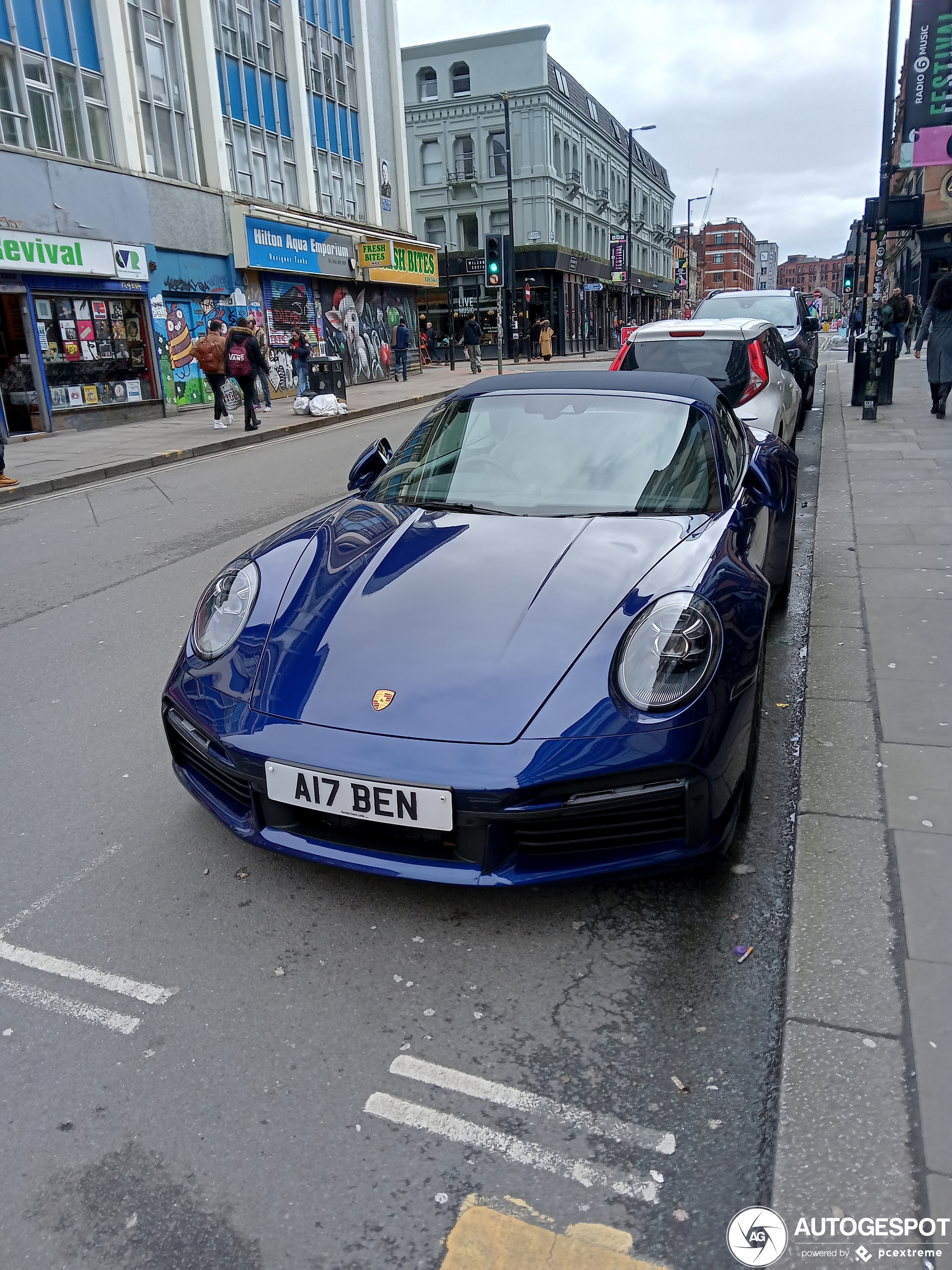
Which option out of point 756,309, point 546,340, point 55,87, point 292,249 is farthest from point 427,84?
point 756,309

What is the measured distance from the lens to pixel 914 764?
328 centimetres

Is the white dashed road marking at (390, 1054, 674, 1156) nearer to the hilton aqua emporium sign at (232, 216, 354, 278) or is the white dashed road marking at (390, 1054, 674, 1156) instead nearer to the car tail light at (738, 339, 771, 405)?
the car tail light at (738, 339, 771, 405)

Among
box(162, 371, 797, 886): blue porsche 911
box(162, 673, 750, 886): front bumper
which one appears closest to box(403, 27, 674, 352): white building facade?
box(162, 371, 797, 886): blue porsche 911

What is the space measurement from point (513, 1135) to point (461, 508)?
222 centimetres

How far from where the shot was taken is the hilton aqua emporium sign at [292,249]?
72.4ft

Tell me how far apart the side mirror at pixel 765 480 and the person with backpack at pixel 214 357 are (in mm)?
13053

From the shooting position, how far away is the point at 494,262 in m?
28.7

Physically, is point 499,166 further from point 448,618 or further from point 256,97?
point 448,618

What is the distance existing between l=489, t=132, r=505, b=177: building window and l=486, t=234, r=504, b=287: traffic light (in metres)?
25.5

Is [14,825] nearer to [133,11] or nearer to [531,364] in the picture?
[133,11]

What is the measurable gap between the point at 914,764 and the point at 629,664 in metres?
1.35

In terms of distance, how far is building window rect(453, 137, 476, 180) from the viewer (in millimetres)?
51469

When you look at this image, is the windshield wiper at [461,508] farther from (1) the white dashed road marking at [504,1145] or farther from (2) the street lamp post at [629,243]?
(2) the street lamp post at [629,243]

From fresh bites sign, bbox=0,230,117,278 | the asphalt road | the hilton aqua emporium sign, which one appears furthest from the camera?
the hilton aqua emporium sign
